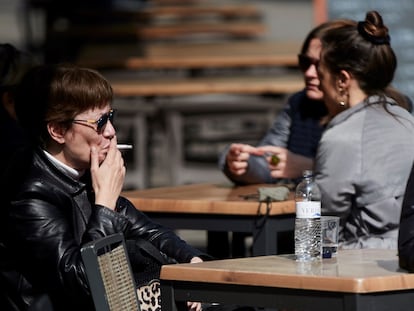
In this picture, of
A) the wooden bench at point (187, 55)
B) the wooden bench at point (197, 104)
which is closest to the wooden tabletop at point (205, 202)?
the wooden bench at point (197, 104)

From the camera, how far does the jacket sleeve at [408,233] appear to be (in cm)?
308

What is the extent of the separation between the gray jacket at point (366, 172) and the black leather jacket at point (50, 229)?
90 cm

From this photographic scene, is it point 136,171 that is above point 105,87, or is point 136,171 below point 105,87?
below

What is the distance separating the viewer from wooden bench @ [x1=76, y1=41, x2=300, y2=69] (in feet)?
32.7

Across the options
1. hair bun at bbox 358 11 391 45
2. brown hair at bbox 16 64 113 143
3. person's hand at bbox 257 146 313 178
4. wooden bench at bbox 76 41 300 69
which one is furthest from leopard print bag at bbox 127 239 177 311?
wooden bench at bbox 76 41 300 69

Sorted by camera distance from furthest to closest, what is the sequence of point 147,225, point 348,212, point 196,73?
point 196,73 < point 348,212 < point 147,225

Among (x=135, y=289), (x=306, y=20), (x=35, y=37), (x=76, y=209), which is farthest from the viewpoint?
(x=306, y=20)

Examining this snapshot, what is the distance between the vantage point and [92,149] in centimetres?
391

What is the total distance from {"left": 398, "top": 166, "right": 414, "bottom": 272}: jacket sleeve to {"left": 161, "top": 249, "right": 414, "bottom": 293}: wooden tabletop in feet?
0.11

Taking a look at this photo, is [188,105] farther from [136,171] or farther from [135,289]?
[135,289]

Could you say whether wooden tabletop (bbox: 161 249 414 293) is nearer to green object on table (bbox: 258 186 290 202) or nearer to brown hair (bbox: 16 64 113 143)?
brown hair (bbox: 16 64 113 143)

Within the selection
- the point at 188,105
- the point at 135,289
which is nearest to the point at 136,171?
the point at 188,105

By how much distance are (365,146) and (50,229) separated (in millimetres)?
1243

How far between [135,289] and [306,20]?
12.3 m
